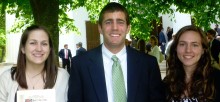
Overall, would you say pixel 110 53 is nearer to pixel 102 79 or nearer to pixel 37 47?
pixel 102 79

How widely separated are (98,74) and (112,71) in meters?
0.15

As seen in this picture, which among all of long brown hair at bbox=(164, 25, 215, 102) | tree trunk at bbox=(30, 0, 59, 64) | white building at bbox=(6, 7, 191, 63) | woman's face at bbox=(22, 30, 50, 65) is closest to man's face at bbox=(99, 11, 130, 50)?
woman's face at bbox=(22, 30, 50, 65)

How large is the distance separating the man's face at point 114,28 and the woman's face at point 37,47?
612mm

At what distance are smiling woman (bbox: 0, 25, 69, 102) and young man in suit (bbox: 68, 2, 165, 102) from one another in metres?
0.18

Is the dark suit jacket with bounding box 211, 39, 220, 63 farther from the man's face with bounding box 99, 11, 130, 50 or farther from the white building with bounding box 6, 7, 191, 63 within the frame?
the white building with bounding box 6, 7, 191, 63

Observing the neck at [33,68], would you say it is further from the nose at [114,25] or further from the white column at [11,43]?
the white column at [11,43]

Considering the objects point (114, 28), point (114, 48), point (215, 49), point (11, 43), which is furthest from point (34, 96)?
point (11, 43)

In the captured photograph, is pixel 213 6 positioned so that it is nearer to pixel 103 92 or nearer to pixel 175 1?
pixel 175 1

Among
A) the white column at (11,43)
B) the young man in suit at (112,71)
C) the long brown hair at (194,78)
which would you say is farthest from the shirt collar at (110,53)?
the white column at (11,43)

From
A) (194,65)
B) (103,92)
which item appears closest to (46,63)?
(103,92)

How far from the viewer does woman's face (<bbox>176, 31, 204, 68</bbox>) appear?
4594 millimetres

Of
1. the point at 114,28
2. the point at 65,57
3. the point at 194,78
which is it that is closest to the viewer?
the point at 114,28

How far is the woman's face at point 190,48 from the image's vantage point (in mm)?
4594

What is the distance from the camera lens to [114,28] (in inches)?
168
